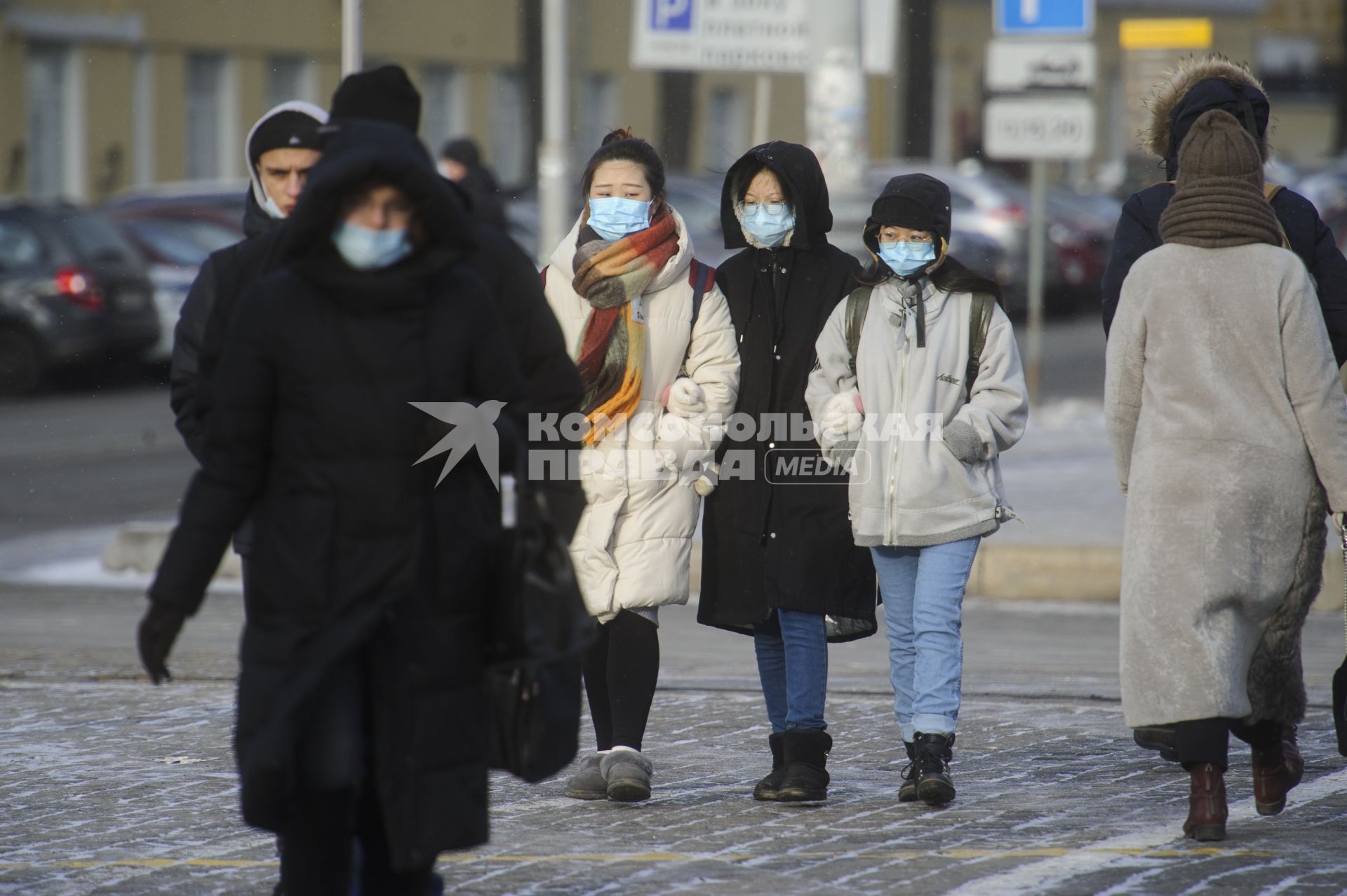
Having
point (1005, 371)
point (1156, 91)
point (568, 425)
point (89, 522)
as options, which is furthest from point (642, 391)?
point (89, 522)

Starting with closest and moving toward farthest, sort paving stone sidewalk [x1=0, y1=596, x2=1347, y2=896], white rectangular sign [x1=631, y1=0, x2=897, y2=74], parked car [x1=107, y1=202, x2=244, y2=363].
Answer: paving stone sidewalk [x1=0, y1=596, x2=1347, y2=896]
white rectangular sign [x1=631, y1=0, x2=897, y2=74]
parked car [x1=107, y1=202, x2=244, y2=363]

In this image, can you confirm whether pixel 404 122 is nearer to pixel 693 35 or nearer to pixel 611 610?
pixel 611 610

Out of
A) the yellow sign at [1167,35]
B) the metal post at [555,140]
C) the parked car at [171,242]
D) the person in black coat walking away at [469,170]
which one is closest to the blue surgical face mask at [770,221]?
the person in black coat walking away at [469,170]

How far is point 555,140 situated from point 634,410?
14.0 metres

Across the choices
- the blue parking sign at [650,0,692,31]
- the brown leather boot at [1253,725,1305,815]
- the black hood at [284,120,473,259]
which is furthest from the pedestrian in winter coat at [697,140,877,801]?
the blue parking sign at [650,0,692,31]

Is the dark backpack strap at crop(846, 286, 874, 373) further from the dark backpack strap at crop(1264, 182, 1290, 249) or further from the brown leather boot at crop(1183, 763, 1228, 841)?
the brown leather boot at crop(1183, 763, 1228, 841)

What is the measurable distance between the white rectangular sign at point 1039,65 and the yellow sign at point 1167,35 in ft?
20.6

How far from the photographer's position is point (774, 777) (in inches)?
245

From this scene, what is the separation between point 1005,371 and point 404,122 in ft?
7.64

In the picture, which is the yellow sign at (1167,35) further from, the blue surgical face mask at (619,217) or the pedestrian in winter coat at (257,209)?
the pedestrian in winter coat at (257,209)

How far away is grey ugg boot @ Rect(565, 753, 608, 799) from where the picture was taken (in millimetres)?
6242

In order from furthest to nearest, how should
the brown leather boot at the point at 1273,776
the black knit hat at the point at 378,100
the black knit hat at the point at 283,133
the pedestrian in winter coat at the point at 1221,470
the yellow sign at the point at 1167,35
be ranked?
the yellow sign at the point at 1167,35
the brown leather boot at the point at 1273,776
the pedestrian in winter coat at the point at 1221,470
the black knit hat at the point at 283,133
the black knit hat at the point at 378,100

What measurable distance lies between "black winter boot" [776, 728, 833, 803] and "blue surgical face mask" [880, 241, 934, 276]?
4.30 ft

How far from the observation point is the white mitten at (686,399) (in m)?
6.14
